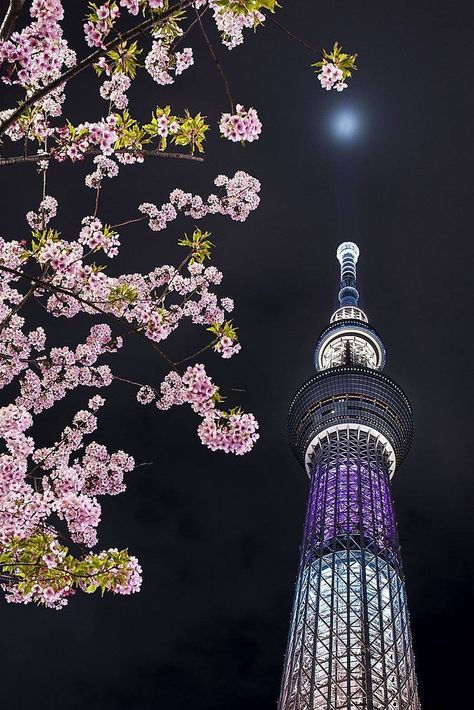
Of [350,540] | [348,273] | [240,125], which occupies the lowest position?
[240,125]

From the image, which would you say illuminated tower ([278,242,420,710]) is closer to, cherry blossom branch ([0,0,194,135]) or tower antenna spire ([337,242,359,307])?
tower antenna spire ([337,242,359,307])

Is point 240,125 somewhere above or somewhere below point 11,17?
A: above

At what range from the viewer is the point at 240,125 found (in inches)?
264

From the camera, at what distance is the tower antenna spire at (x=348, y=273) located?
62969 mm

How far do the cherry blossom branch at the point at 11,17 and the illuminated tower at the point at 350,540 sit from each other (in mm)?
33866

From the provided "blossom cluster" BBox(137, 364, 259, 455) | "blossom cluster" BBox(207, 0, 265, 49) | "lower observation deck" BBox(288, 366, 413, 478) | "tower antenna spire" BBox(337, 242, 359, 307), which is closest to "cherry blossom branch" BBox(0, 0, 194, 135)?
"blossom cluster" BBox(207, 0, 265, 49)

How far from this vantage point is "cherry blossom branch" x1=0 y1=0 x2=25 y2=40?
179 inches

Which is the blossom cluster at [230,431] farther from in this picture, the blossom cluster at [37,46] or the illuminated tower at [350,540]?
the illuminated tower at [350,540]

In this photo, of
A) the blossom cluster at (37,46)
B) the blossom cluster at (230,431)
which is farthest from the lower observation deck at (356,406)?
the blossom cluster at (37,46)

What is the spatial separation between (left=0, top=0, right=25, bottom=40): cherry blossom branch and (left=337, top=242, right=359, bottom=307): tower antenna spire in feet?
193

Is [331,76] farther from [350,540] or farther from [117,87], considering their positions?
[350,540]

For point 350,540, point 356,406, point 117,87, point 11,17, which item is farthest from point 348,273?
point 11,17

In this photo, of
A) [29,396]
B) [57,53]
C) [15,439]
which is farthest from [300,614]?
[57,53]

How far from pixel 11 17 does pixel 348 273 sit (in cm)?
6495
